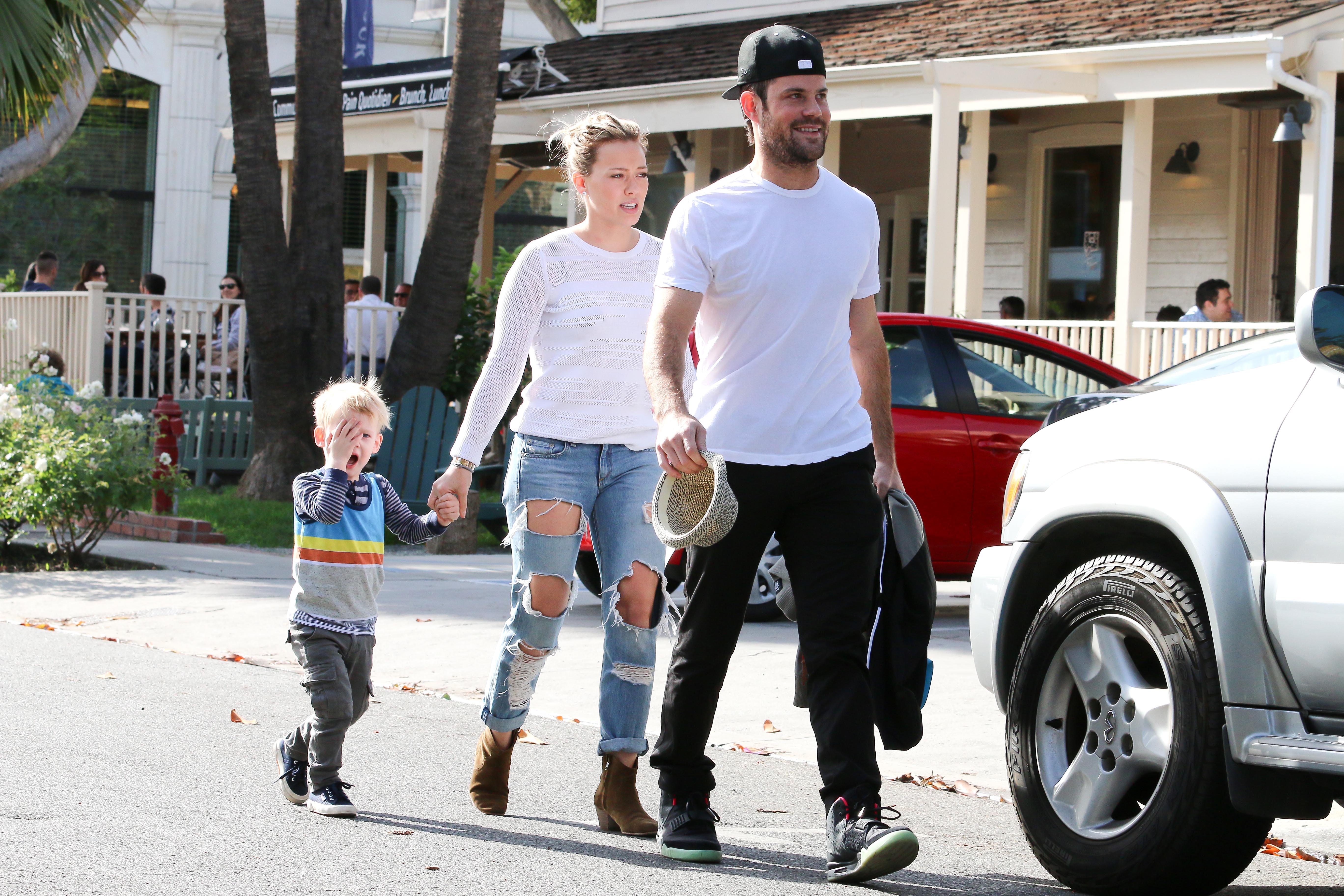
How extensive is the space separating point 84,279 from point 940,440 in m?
11.9

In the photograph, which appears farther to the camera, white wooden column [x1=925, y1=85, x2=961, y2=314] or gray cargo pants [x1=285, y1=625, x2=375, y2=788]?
white wooden column [x1=925, y1=85, x2=961, y2=314]

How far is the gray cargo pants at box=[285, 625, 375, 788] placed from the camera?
4.93m

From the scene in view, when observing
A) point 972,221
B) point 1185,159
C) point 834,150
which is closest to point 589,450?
point 972,221

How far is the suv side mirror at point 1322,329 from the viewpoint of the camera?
158 inches

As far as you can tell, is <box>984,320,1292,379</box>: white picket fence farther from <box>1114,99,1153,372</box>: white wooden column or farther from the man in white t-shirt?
the man in white t-shirt

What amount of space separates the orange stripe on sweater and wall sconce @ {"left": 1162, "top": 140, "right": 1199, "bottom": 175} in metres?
12.4

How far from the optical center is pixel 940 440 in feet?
29.6

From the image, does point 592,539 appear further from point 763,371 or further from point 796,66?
point 796,66

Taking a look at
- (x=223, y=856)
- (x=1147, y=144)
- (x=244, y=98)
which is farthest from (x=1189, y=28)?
(x=223, y=856)

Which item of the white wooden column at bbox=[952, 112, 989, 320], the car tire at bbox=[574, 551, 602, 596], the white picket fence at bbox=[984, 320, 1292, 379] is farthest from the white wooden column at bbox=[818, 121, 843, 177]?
the car tire at bbox=[574, 551, 602, 596]

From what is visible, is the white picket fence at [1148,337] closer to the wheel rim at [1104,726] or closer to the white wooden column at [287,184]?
the wheel rim at [1104,726]

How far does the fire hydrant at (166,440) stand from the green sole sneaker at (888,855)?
8.98 m

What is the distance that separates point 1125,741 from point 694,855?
115cm

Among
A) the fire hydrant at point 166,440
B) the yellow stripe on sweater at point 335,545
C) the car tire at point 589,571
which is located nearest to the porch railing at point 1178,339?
the car tire at point 589,571
